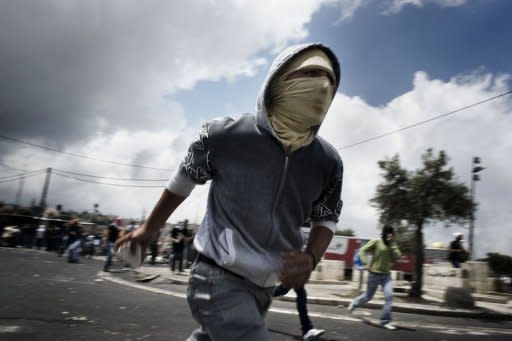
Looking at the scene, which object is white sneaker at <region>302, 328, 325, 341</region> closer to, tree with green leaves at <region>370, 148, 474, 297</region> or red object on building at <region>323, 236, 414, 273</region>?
tree with green leaves at <region>370, 148, 474, 297</region>

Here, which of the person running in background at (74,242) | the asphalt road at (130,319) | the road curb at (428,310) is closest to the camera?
the asphalt road at (130,319)

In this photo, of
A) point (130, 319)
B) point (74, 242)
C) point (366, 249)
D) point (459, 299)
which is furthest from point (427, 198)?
point (74, 242)

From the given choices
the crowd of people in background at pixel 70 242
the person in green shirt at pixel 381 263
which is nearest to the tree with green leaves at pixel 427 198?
the person in green shirt at pixel 381 263

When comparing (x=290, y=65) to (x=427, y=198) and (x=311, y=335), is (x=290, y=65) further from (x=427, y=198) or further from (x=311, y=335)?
(x=427, y=198)

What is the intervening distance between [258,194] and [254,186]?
4 cm

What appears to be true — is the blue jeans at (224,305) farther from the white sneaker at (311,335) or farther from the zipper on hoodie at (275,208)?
the white sneaker at (311,335)

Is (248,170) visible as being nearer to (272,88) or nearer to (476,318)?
(272,88)

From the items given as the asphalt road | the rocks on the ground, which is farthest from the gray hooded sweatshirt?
the rocks on the ground

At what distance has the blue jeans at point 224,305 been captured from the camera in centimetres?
149

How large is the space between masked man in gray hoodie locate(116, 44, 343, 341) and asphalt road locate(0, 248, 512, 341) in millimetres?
3392

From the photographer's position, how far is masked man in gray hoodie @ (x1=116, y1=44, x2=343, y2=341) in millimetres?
1539

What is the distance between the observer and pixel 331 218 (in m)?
1.85

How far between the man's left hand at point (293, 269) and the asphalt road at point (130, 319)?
3.57 metres

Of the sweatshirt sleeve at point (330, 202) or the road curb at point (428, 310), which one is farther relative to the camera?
the road curb at point (428, 310)
